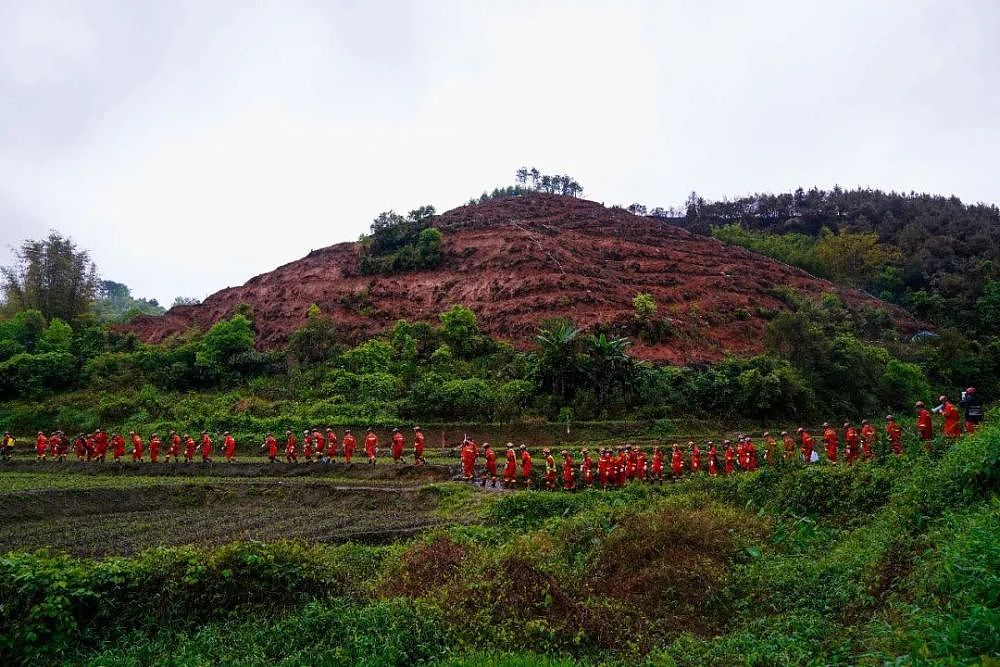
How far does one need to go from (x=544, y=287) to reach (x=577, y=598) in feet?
119

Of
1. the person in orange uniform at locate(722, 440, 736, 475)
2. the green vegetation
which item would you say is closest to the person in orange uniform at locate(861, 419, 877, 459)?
the person in orange uniform at locate(722, 440, 736, 475)

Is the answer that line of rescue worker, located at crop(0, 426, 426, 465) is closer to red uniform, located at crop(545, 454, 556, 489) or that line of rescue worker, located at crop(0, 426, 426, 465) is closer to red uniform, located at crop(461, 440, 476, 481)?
red uniform, located at crop(461, 440, 476, 481)

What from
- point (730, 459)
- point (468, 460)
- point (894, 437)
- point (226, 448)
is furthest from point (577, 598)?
point (226, 448)

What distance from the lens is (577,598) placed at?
26.8ft

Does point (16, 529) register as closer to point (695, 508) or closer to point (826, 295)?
point (695, 508)

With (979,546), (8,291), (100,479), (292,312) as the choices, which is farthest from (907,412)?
(8,291)

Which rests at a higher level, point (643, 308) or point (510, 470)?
point (643, 308)

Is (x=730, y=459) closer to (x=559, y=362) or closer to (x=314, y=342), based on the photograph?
(x=559, y=362)

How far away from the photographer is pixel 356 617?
739 cm

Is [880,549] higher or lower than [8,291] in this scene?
lower

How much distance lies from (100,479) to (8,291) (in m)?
34.4

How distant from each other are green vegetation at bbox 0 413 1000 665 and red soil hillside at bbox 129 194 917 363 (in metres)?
26.8

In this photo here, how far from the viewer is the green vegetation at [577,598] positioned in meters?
6.52

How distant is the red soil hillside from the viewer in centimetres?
4097
